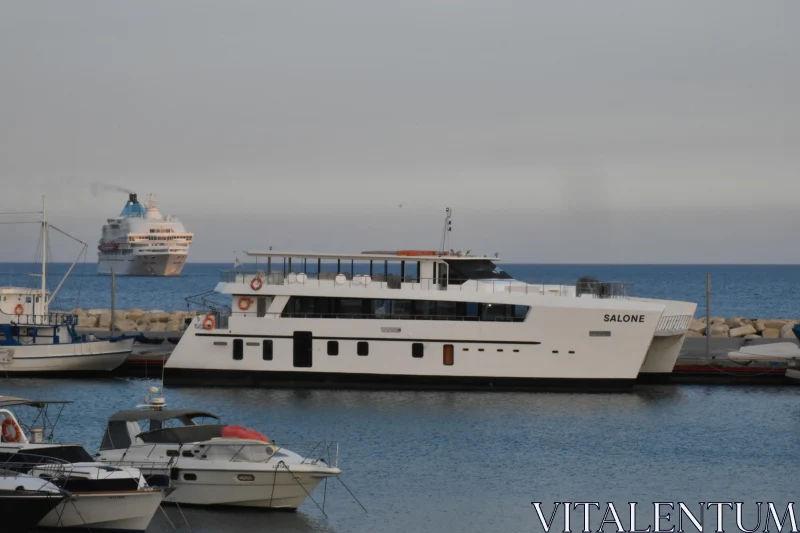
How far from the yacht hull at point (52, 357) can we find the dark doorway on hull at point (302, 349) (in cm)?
722

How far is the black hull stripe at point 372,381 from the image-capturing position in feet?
115

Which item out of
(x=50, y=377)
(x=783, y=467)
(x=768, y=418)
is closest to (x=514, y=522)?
(x=783, y=467)

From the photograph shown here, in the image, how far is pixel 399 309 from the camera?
35.5 metres

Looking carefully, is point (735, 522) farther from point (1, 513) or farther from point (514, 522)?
point (1, 513)

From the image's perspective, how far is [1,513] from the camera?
19.0 metres

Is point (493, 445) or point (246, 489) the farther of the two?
point (493, 445)

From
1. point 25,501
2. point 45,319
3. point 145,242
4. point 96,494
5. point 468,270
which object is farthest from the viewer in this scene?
point 145,242

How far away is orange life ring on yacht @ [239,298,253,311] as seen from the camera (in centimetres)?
3622

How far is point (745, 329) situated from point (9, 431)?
3814cm

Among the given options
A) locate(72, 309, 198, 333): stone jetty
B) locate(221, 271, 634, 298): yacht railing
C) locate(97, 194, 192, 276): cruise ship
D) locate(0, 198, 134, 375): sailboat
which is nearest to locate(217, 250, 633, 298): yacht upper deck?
locate(221, 271, 634, 298): yacht railing

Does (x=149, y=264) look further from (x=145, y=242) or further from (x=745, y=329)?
(x=745, y=329)

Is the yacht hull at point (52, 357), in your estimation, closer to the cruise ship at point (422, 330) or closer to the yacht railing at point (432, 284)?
the cruise ship at point (422, 330)

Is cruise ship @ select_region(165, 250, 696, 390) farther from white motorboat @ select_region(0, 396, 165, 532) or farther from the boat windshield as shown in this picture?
white motorboat @ select_region(0, 396, 165, 532)

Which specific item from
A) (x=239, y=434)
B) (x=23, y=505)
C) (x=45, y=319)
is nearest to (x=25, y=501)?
(x=23, y=505)
